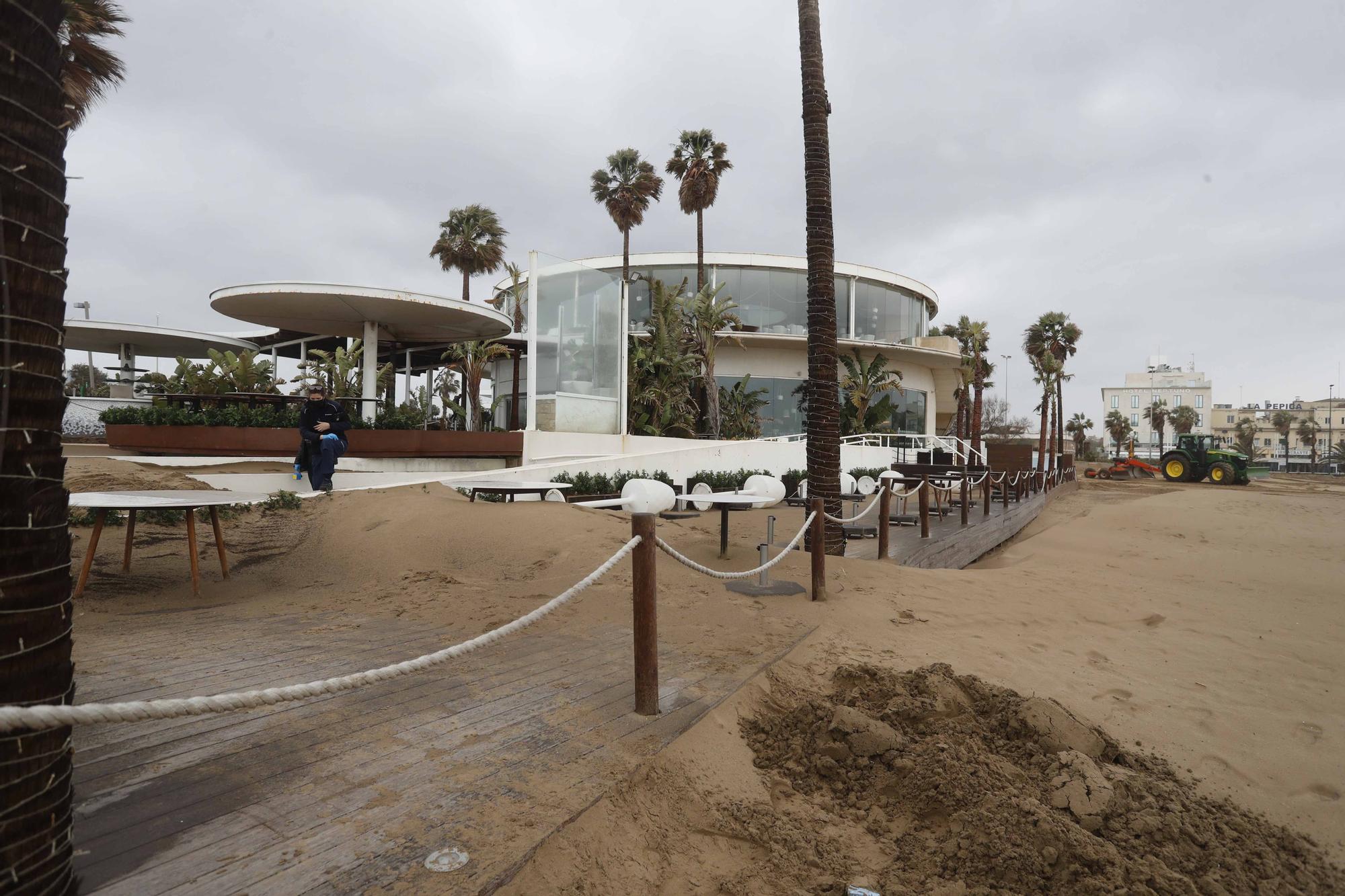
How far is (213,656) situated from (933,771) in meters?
4.20

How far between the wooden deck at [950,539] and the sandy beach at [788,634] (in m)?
0.81

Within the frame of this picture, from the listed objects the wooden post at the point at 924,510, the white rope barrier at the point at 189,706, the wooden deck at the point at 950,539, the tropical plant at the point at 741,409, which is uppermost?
the tropical plant at the point at 741,409

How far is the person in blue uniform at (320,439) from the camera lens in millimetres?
11156

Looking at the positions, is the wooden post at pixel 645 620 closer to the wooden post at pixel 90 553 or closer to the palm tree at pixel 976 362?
the wooden post at pixel 90 553

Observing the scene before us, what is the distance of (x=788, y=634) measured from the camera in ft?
18.2

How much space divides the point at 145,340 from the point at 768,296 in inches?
880

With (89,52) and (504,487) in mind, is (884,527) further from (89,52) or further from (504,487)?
(89,52)

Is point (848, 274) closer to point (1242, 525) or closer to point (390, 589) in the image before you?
point (1242, 525)

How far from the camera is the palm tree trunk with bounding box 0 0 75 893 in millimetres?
1618

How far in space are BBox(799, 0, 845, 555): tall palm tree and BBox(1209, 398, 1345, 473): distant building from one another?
106 m

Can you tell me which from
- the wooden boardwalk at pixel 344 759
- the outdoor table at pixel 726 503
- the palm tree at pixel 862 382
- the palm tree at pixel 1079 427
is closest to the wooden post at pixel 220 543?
the wooden boardwalk at pixel 344 759

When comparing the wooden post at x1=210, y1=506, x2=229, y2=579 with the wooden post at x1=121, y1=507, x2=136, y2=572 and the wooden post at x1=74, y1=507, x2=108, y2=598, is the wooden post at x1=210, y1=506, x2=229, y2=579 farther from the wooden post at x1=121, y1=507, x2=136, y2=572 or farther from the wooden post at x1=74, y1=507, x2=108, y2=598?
the wooden post at x1=74, y1=507, x2=108, y2=598

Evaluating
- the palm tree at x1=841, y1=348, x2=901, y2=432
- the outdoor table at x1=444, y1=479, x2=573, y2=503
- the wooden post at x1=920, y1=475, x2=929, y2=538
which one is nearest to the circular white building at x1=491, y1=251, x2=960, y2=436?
the palm tree at x1=841, y1=348, x2=901, y2=432

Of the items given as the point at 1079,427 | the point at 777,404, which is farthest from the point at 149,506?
the point at 1079,427
